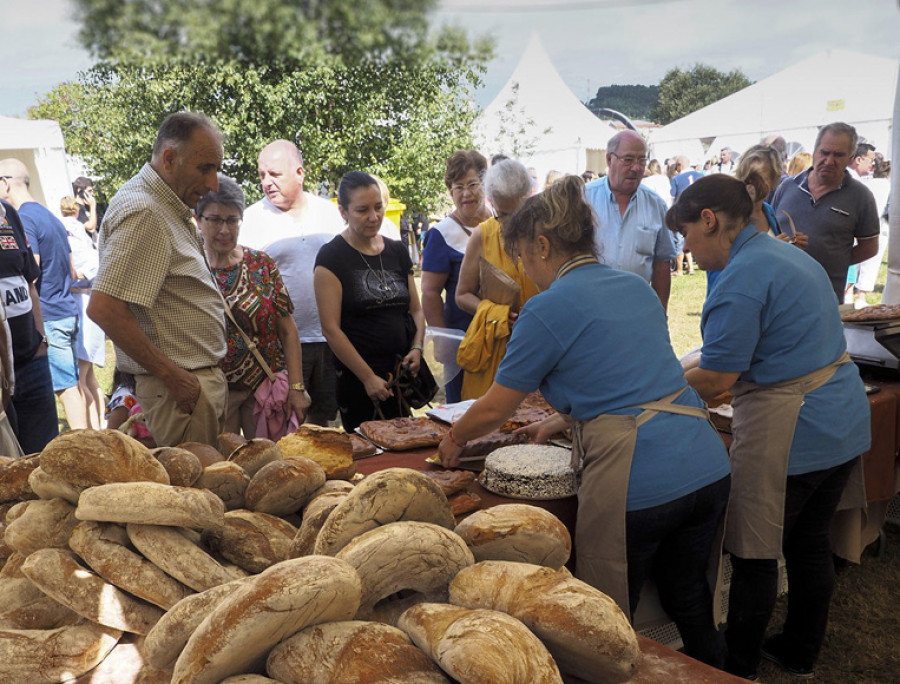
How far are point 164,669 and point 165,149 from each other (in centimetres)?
186

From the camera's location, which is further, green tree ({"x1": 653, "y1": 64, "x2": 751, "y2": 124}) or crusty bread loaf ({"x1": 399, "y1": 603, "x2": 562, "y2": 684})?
green tree ({"x1": 653, "y1": 64, "x2": 751, "y2": 124})

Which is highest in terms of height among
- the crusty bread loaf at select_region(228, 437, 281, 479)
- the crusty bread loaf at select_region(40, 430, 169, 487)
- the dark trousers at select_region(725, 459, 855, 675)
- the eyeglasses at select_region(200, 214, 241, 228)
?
the eyeglasses at select_region(200, 214, 241, 228)

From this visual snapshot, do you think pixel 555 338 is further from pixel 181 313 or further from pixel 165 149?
pixel 165 149

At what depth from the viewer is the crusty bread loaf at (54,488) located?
3.65 ft

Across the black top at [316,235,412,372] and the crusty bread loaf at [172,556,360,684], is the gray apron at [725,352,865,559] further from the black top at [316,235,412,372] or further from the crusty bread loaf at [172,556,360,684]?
the crusty bread loaf at [172,556,360,684]

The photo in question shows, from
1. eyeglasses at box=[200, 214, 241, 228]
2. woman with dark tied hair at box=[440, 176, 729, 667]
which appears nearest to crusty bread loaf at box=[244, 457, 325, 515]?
woman with dark tied hair at box=[440, 176, 729, 667]

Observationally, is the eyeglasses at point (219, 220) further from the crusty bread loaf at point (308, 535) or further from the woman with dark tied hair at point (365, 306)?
the crusty bread loaf at point (308, 535)

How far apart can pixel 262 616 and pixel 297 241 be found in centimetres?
321

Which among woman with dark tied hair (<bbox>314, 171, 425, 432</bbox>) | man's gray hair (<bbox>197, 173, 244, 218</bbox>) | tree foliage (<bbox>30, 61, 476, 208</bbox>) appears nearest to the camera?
man's gray hair (<bbox>197, 173, 244, 218</bbox>)

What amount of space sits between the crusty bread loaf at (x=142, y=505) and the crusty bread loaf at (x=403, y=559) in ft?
0.91

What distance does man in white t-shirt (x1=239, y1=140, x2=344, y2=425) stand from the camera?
3734 millimetres

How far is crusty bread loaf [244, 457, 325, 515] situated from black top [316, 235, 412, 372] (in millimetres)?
1866

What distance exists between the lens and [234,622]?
0.74 meters

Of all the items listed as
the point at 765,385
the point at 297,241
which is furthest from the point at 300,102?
the point at 765,385
